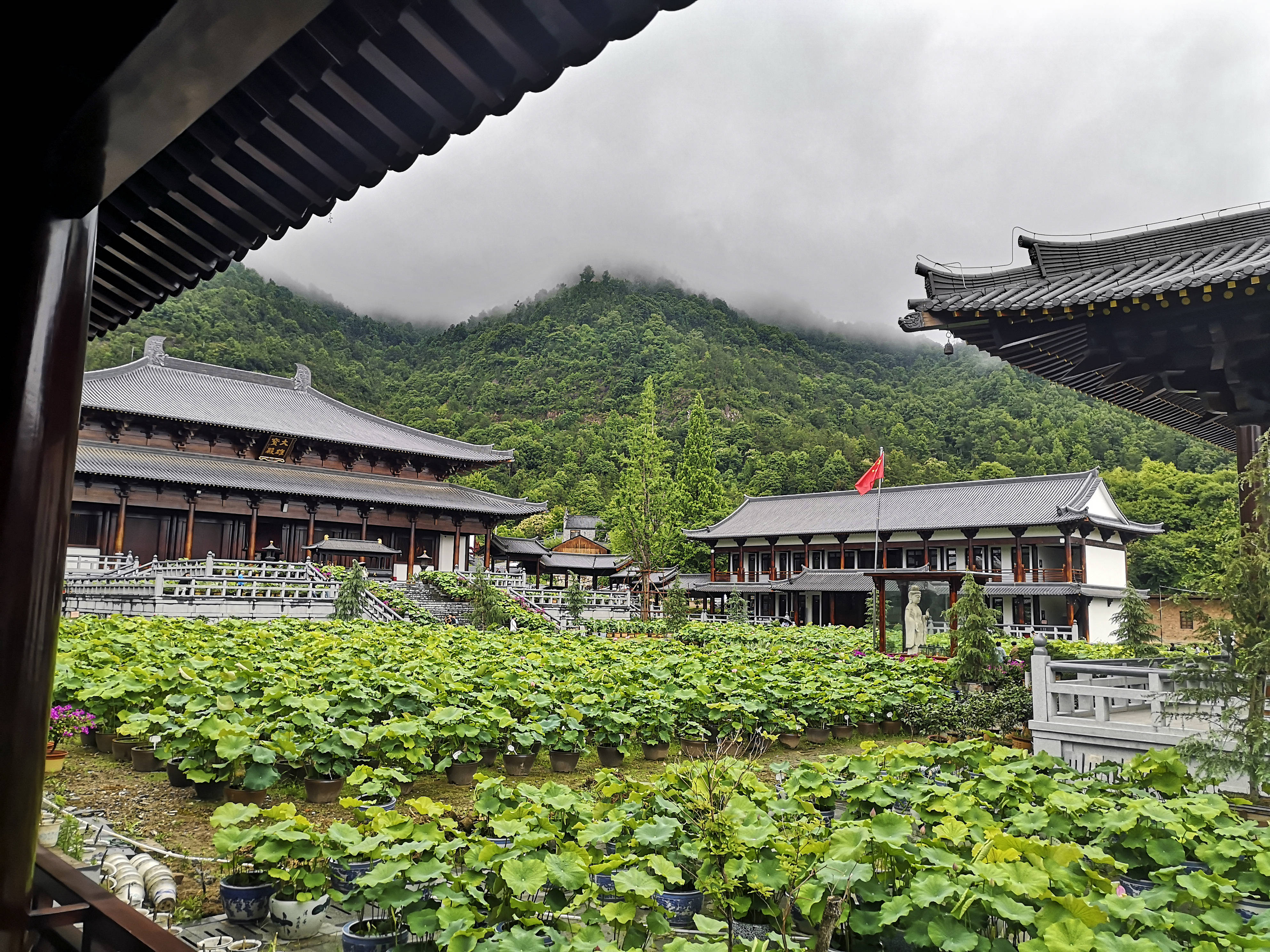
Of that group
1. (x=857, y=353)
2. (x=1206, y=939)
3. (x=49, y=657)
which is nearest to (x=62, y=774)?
(x=49, y=657)

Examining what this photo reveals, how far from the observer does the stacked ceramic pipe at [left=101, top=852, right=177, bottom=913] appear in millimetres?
3824

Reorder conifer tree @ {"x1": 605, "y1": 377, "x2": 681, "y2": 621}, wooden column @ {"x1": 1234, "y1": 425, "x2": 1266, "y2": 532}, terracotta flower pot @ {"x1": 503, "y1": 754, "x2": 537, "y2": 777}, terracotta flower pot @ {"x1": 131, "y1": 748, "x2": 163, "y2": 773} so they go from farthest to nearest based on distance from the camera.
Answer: conifer tree @ {"x1": 605, "y1": 377, "x2": 681, "y2": 621} → terracotta flower pot @ {"x1": 503, "y1": 754, "x2": 537, "y2": 777} → terracotta flower pot @ {"x1": 131, "y1": 748, "x2": 163, "y2": 773} → wooden column @ {"x1": 1234, "y1": 425, "x2": 1266, "y2": 532}

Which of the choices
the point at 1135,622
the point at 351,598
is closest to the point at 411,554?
the point at 351,598

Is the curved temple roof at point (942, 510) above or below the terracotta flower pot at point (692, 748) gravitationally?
above

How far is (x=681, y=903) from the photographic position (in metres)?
3.87

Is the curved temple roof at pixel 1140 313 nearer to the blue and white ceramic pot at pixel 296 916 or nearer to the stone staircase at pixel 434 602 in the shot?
the blue and white ceramic pot at pixel 296 916

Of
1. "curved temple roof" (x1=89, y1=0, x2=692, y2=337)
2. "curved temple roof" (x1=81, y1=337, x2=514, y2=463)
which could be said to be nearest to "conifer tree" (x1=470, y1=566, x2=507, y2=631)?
"curved temple roof" (x1=81, y1=337, x2=514, y2=463)

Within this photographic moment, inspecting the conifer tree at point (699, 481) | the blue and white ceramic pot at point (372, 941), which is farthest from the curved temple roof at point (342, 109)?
the conifer tree at point (699, 481)

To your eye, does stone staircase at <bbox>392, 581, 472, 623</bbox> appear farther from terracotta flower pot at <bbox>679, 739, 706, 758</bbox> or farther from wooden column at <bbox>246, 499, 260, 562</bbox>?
terracotta flower pot at <bbox>679, 739, 706, 758</bbox>

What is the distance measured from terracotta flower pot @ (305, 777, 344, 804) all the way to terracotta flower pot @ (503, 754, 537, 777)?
182 centimetres

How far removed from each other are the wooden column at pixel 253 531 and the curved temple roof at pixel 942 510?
20.0 meters

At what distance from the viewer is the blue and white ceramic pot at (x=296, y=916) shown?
3.81 m

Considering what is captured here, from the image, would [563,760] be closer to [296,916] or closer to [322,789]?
[322,789]

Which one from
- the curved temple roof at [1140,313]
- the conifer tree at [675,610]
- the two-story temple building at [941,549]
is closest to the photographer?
the curved temple roof at [1140,313]
